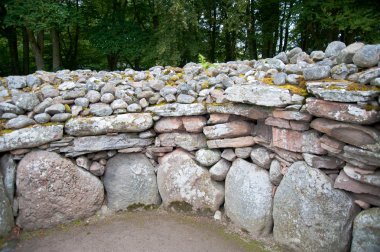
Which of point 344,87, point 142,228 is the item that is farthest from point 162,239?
point 344,87

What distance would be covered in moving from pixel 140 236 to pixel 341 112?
318 cm

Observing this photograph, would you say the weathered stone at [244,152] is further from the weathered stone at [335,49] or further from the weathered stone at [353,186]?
the weathered stone at [335,49]

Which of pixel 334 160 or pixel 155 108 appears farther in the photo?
pixel 155 108

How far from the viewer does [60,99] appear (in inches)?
179

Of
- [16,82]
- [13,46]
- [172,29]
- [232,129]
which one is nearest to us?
[232,129]

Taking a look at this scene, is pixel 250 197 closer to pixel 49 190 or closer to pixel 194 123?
pixel 194 123

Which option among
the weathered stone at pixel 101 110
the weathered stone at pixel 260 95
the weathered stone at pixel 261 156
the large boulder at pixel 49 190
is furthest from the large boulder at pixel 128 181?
the weathered stone at pixel 260 95

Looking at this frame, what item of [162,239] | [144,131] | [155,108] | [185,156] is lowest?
[162,239]

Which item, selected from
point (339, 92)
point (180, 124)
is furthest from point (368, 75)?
point (180, 124)

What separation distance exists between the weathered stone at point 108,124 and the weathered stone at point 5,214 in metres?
1.27

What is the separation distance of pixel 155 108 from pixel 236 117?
1286 mm

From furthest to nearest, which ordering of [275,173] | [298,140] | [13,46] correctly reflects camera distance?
[13,46] → [275,173] → [298,140]

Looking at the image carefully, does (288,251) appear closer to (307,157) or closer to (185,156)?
(307,157)

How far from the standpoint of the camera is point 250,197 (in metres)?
4.10
